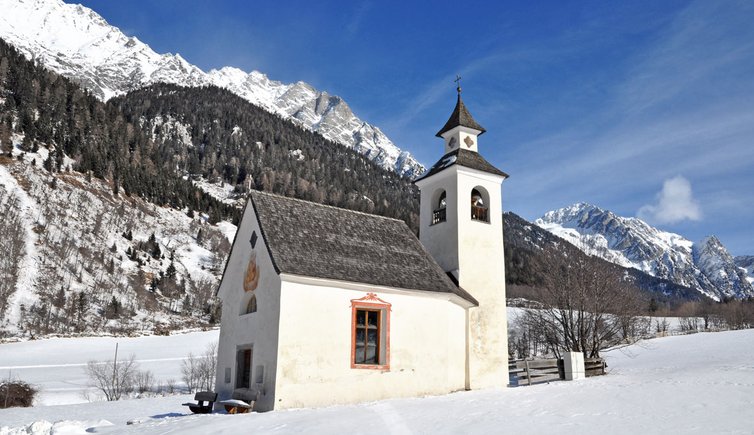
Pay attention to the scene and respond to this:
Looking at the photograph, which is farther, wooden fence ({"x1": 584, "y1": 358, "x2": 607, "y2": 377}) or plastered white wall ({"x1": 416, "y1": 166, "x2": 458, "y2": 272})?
wooden fence ({"x1": 584, "y1": 358, "x2": 607, "y2": 377})

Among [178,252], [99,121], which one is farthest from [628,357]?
[99,121]

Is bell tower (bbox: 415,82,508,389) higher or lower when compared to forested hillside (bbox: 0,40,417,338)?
lower

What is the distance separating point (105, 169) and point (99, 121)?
27.0m

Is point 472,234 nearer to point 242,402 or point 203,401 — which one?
point 242,402

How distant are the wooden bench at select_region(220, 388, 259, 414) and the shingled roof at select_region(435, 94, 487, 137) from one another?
56.2 feet

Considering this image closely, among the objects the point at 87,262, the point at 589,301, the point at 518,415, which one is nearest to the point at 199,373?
the point at 589,301

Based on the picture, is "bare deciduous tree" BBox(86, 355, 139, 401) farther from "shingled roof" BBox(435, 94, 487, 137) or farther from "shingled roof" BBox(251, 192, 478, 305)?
"shingled roof" BBox(435, 94, 487, 137)

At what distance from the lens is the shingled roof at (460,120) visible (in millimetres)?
31938

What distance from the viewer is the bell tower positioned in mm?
→ 27469

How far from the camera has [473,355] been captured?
87.9ft

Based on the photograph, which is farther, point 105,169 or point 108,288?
point 105,169

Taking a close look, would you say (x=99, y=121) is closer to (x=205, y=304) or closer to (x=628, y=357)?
(x=205, y=304)

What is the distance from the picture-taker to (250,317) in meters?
24.2

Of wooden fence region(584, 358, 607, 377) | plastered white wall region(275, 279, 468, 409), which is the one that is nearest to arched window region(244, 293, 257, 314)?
plastered white wall region(275, 279, 468, 409)
